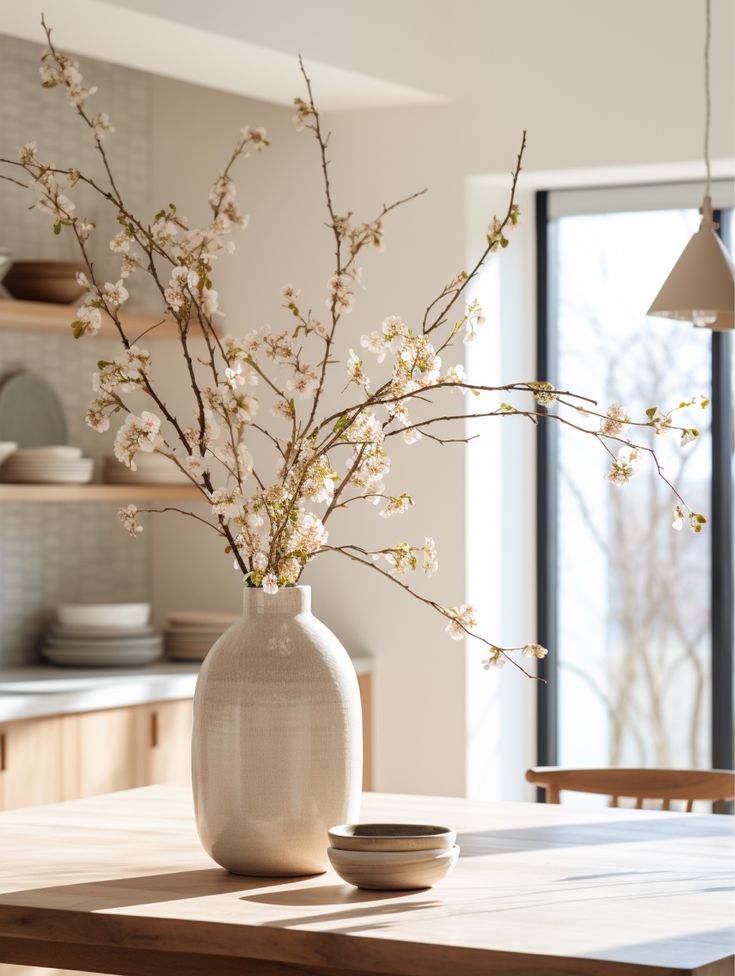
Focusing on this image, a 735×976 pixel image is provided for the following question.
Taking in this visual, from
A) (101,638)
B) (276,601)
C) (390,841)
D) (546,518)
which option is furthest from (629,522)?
(390,841)

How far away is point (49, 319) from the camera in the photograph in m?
4.53

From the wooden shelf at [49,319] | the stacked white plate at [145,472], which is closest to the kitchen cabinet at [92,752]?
the stacked white plate at [145,472]

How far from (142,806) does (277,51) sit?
2147mm

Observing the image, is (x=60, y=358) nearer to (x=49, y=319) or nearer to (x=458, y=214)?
(x=49, y=319)

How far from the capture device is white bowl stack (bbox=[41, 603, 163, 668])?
465 centimetres

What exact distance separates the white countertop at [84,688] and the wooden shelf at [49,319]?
37.8 inches

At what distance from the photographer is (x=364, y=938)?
176cm

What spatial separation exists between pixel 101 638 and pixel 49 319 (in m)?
0.92

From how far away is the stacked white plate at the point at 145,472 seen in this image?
16.0 feet

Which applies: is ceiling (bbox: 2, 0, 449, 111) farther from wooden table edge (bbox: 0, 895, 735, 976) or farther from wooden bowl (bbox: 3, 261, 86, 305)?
wooden table edge (bbox: 0, 895, 735, 976)

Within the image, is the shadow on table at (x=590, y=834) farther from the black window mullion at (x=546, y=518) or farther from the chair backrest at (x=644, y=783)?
the black window mullion at (x=546, y=518)

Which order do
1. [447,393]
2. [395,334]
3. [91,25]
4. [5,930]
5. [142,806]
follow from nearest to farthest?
1. [5,930]
2. [395,334]
3. [142,806]
4. [91,25]
5. [447,393]

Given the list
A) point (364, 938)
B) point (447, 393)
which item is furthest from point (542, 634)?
point (364, 938)

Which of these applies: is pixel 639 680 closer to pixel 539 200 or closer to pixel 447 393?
pixel 447 393
